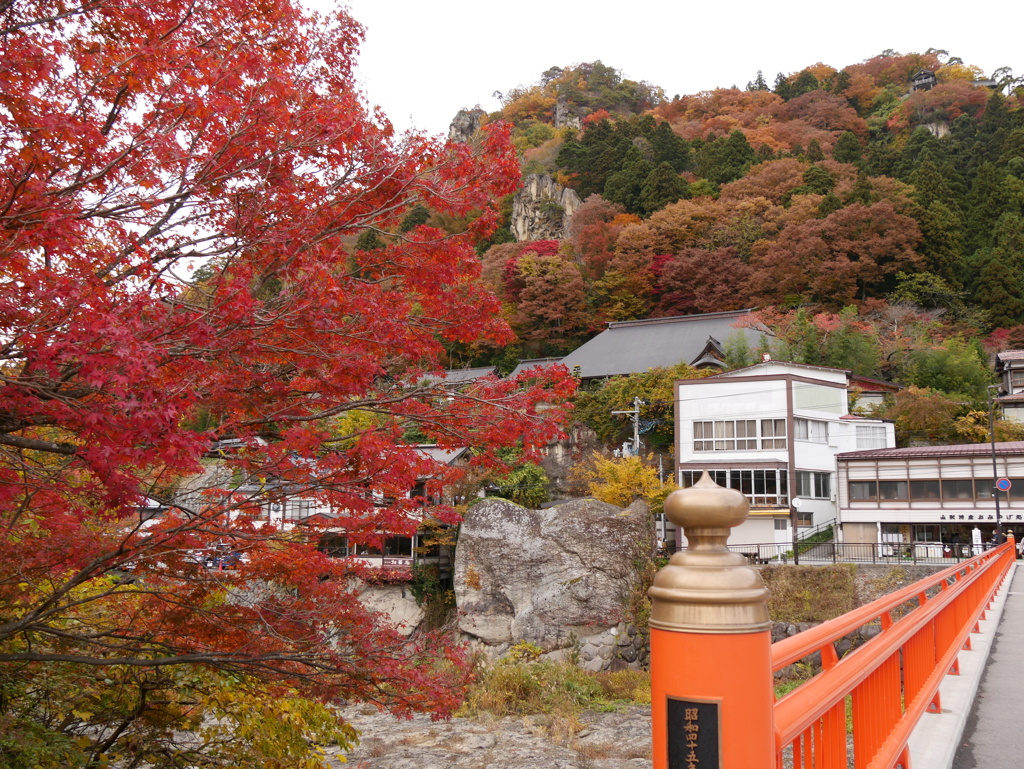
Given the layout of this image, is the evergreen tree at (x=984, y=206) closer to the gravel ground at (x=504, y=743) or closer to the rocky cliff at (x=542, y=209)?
the rocky cliff at (x=542, y=209)

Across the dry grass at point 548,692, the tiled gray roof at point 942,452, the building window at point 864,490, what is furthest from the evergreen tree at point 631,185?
the dry grass at point 548,692

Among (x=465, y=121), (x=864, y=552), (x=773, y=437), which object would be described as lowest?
(x=864, y=552)

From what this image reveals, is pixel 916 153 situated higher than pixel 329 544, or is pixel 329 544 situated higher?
pixel 916 153

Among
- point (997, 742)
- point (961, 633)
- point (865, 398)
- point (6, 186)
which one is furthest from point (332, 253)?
point (865, 398)

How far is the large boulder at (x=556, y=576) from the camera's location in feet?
75.7

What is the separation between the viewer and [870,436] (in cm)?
3300

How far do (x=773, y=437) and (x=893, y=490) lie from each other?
5114 mm

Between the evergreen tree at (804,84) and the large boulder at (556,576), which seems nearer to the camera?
the large boulder at (556,576)

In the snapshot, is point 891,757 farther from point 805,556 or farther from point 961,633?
point 805,556

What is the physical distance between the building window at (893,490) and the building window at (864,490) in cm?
19

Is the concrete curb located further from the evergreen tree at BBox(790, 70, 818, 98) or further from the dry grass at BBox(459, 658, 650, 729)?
the evergreen tree at BBox(790, 70, 818, 98)

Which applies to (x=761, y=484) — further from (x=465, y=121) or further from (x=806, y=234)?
(x=465, y=121)

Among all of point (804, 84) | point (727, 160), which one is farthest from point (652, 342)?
point (804, 84)

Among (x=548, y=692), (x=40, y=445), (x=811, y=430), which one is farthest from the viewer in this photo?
(x=811, y=430)
